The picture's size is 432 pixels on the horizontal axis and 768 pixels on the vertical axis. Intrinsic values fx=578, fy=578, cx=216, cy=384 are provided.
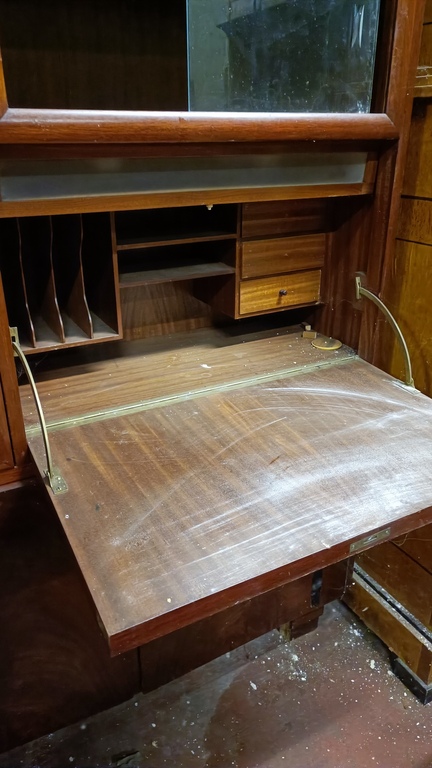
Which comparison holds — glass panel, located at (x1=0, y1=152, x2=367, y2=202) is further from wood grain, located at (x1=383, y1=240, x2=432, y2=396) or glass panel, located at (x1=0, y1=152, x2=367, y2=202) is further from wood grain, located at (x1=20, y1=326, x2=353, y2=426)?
wood grain, located at (x1=20, y1=326, x2=353, y2=426)

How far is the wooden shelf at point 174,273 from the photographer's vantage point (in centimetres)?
125

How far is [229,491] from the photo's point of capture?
902 mm

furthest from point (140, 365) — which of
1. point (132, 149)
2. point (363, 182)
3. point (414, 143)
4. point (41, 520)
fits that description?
point (414, 143)

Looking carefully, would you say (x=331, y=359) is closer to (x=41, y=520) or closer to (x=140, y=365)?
(x=140, y=365)

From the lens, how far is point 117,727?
1409mm

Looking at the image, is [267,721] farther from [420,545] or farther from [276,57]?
[276,57]

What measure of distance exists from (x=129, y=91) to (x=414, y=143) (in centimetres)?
69

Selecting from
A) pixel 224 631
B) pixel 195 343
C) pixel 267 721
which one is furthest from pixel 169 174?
pixel 267 721

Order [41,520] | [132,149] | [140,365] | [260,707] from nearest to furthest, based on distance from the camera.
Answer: [132,149]
[41,520]
[140,365]
[260,707]

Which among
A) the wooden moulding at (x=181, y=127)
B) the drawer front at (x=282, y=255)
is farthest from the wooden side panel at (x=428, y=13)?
the drawer front at (x=282, y=255)

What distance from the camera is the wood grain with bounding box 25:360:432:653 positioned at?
73cm

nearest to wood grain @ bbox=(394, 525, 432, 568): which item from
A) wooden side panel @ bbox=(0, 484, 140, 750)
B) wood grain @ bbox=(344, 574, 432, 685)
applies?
wood grain @ bbox=(344, 574, 432, 685)

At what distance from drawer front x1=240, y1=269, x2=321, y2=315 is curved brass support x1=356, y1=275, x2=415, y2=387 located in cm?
14

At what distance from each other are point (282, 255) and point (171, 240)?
290 millimetres
